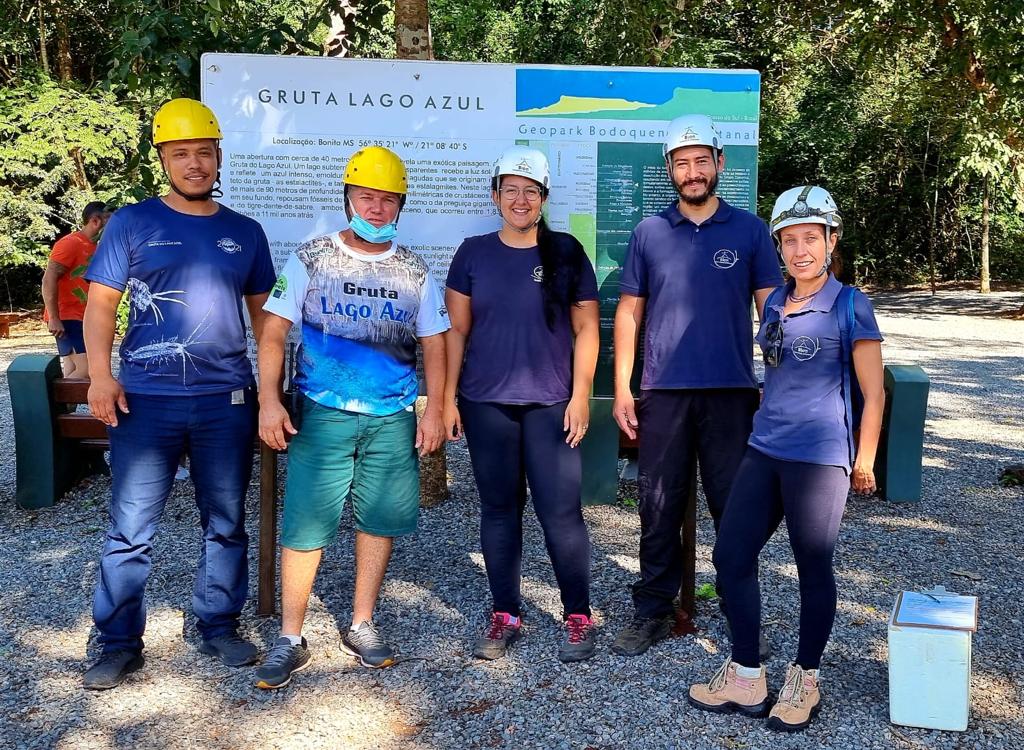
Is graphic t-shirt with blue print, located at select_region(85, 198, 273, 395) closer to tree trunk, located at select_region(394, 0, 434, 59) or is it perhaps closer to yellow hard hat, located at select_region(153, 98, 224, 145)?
yellow hard hat, located at select_region(153, 98, 224, 145)

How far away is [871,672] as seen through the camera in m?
3.86

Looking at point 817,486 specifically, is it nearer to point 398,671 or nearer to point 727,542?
point 727,542

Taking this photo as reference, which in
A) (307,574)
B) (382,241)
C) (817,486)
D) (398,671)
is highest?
(382,241)

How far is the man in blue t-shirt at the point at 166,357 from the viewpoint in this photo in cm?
363

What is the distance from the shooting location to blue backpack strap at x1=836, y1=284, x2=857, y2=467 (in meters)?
3.28

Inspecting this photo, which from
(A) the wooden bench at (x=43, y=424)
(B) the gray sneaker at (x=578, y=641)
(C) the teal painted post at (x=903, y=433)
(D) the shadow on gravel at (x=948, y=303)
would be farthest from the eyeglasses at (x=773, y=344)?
(D) the shadow on gravel at (x=948, y=303)

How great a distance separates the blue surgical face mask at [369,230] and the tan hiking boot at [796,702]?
2.11 m

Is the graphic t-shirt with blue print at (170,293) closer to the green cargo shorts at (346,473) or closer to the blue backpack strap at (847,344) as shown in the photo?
the green cargo shorts at (346,473)

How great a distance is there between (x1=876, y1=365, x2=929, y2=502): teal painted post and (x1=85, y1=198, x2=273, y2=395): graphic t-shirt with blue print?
427cm

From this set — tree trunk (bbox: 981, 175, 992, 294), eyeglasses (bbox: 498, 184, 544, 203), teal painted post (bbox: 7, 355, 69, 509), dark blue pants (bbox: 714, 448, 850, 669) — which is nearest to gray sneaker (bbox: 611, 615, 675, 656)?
dark blue pants (bbox: 714, 448, 850, 669)

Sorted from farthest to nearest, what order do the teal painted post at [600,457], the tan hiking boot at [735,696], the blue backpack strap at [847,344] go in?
the teal painted post at [600,457] < the tan hiking boot at [735,696] < the blue backpack strap at [847,344]

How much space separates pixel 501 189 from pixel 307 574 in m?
1.65

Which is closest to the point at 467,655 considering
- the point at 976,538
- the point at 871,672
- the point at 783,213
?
the point at 871,672

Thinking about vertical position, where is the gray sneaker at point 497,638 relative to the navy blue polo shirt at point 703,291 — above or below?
below
